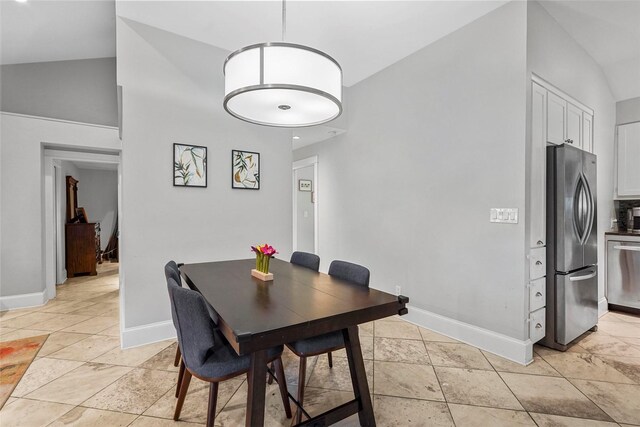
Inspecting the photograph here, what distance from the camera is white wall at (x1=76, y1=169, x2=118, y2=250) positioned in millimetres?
7055

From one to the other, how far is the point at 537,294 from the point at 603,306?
188 centimetres

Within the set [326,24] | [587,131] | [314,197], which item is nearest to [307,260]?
[326,24]

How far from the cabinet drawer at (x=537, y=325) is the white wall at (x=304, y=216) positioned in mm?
3867

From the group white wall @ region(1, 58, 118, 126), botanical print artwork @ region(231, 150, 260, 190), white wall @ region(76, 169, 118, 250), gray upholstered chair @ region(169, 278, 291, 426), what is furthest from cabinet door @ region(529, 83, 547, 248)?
white wall @ region(76, 169, 118, 250)

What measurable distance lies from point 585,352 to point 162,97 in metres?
4.36

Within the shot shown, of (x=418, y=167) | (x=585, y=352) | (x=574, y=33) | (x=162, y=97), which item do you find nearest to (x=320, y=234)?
(x=418, y=167)

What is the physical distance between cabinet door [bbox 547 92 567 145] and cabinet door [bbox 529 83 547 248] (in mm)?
86

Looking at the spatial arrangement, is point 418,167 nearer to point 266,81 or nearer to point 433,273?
point 433,273

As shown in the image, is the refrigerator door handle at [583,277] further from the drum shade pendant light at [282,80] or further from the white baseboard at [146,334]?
the white baseboard at [146,334]

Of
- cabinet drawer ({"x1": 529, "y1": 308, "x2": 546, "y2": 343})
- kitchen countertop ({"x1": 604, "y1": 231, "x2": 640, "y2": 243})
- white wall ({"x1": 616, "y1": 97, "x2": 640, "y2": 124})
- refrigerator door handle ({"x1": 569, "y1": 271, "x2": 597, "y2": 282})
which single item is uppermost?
white wall ({"x1": 616, "y1": 97, "x2": 640, "y2": 124})

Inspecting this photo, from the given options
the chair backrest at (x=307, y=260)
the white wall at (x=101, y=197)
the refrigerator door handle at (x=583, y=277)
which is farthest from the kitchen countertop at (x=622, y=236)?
the white wall at (x=101, y=197)

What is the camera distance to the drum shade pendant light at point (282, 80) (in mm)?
1521

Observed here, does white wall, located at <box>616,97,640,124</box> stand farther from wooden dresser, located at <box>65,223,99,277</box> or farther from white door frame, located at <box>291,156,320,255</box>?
wooden dresser, located at <box>65,223,99,277</box>

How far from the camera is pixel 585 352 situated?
2557 mm
